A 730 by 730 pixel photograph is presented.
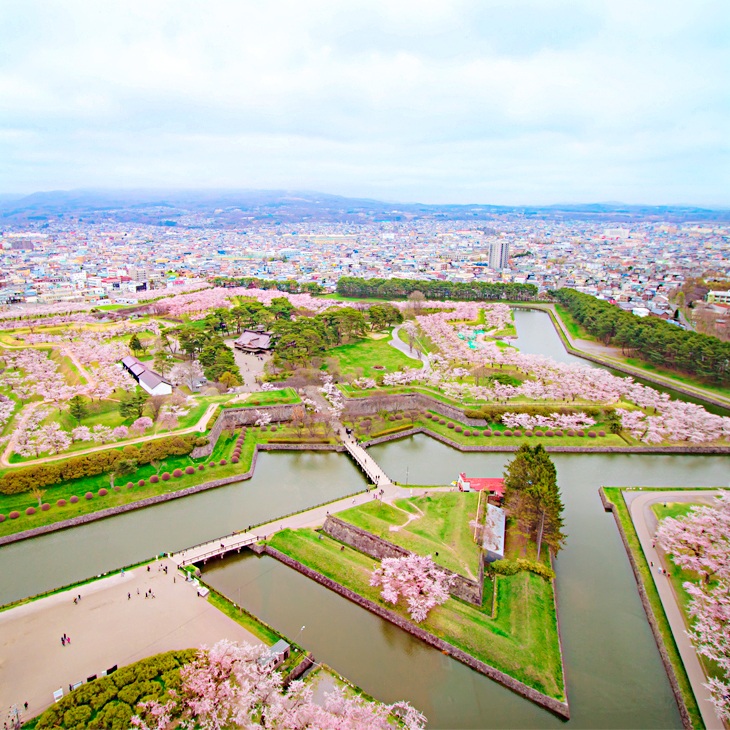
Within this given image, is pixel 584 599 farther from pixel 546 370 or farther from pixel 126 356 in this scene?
pixel 126 356

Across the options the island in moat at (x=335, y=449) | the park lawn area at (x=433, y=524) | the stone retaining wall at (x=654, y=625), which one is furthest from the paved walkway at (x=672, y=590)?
the park lawn area at (x=433, y=524)

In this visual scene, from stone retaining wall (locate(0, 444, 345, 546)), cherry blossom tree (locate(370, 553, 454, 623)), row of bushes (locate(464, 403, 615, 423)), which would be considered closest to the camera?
cherry blossom tree (locate(370, 553, 454, 623))

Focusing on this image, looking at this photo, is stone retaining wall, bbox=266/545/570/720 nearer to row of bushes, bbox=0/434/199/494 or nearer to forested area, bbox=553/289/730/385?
row of bushes, bbox=0/434/199/494

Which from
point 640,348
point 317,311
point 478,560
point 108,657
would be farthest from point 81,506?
point 640,348

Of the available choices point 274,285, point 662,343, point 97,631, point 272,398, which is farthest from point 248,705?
point 274,285

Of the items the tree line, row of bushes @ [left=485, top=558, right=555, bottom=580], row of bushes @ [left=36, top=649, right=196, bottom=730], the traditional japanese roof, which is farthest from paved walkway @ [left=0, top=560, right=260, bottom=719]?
the tree line

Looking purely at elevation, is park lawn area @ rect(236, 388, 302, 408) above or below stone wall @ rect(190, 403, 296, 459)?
above
